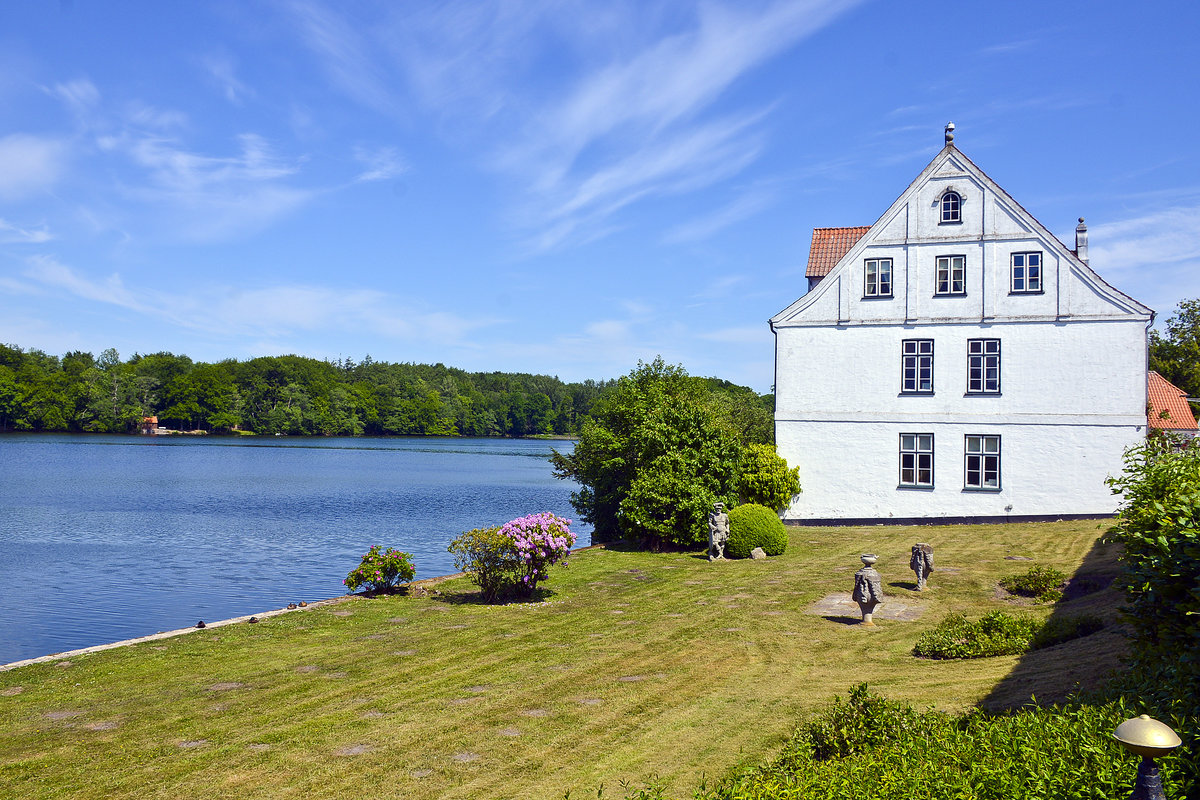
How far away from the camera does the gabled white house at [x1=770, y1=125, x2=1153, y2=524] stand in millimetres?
28891

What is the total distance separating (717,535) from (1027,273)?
15200 mm

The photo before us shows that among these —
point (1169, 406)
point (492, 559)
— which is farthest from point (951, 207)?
point (492, 559)

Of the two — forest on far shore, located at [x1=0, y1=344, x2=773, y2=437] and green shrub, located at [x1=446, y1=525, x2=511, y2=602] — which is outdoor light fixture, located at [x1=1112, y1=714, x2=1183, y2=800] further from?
forest on far shore, located at [x1=0, y1=344, x2=773, y2=437]

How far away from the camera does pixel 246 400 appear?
144 m

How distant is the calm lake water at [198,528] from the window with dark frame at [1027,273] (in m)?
20.8

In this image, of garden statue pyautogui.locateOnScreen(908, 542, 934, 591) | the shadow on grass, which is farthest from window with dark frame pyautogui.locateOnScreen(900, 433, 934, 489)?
the shadow on grass

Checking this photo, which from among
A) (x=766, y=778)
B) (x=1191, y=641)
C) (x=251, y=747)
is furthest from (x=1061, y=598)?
(x=251, y=747)

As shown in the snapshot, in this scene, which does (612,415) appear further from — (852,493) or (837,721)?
(837,721)

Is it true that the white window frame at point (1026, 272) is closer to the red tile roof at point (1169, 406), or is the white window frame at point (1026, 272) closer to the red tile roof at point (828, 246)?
the red tile roof at point (828, 246)

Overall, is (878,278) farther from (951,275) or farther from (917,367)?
(917,367)

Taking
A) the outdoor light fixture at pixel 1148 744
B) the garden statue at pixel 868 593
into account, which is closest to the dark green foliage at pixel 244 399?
the garden statue at pixel 868 593

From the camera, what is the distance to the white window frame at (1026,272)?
29344mm

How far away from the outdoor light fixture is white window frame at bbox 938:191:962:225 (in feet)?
92.0

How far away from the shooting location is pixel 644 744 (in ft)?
32.7
